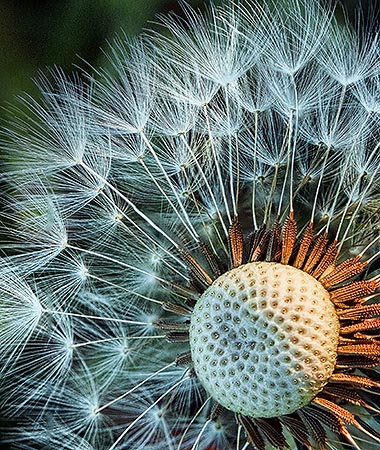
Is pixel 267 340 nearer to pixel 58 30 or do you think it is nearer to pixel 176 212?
pixel 176 212

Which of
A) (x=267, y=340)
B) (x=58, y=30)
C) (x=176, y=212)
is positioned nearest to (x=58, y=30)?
(x=58, y=30)

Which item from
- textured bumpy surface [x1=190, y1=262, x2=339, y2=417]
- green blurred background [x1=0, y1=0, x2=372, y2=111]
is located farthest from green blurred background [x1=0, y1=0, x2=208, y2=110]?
textured bumpy surface [x1=190, y1=262, x2=339, y2=417]

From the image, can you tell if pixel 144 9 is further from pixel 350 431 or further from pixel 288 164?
pixel 350 431

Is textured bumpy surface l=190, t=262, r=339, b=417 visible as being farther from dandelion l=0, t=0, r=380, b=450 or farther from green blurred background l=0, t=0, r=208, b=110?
green blurred background l=0, t=0, r=208, b=110

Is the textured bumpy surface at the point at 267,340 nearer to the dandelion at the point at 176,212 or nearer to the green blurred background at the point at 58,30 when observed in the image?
the dandelion at the point at 176,212

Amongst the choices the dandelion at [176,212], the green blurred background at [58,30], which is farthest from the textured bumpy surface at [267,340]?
the green blurred background at [58,30]

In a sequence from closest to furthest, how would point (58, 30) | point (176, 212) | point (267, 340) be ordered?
point (267, 340) → point (176, 212) → point (58, 30)
